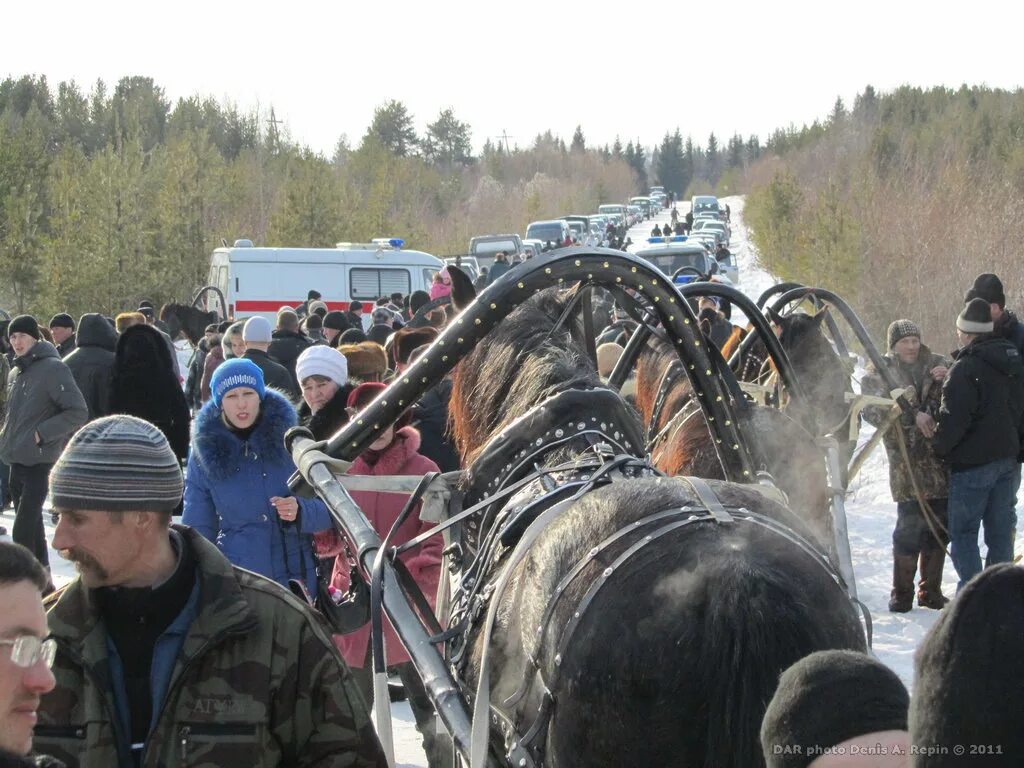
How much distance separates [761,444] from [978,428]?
2704mm

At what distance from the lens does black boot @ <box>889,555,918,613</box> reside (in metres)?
7.78

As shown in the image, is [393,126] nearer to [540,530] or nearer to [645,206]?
[645,206]

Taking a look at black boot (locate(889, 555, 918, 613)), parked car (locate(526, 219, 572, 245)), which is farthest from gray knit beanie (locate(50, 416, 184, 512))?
parked car (locate(526, 219, 572, 245))

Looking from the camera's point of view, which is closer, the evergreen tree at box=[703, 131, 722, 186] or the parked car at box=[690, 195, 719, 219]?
the parked car at box=[690, 195, 719, 219]

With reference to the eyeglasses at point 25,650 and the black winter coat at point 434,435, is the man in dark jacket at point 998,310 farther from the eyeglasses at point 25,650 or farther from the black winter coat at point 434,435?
the eyeglasses at point 25,650

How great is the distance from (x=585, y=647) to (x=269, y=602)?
706 millimetres

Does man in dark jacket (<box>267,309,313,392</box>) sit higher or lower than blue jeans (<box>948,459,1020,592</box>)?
higher

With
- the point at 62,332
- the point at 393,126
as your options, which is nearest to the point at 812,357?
the point at 62,332

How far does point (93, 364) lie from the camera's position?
934 cm

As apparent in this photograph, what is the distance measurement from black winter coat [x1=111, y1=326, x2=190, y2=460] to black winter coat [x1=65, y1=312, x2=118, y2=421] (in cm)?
40

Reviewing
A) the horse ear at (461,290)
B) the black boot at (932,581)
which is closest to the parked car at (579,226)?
the black boot at (932,581)

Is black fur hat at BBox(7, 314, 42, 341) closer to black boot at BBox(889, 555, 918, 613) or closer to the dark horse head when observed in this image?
the dark horse head

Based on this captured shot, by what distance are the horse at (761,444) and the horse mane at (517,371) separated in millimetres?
968

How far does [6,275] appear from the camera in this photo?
29.0 metres
